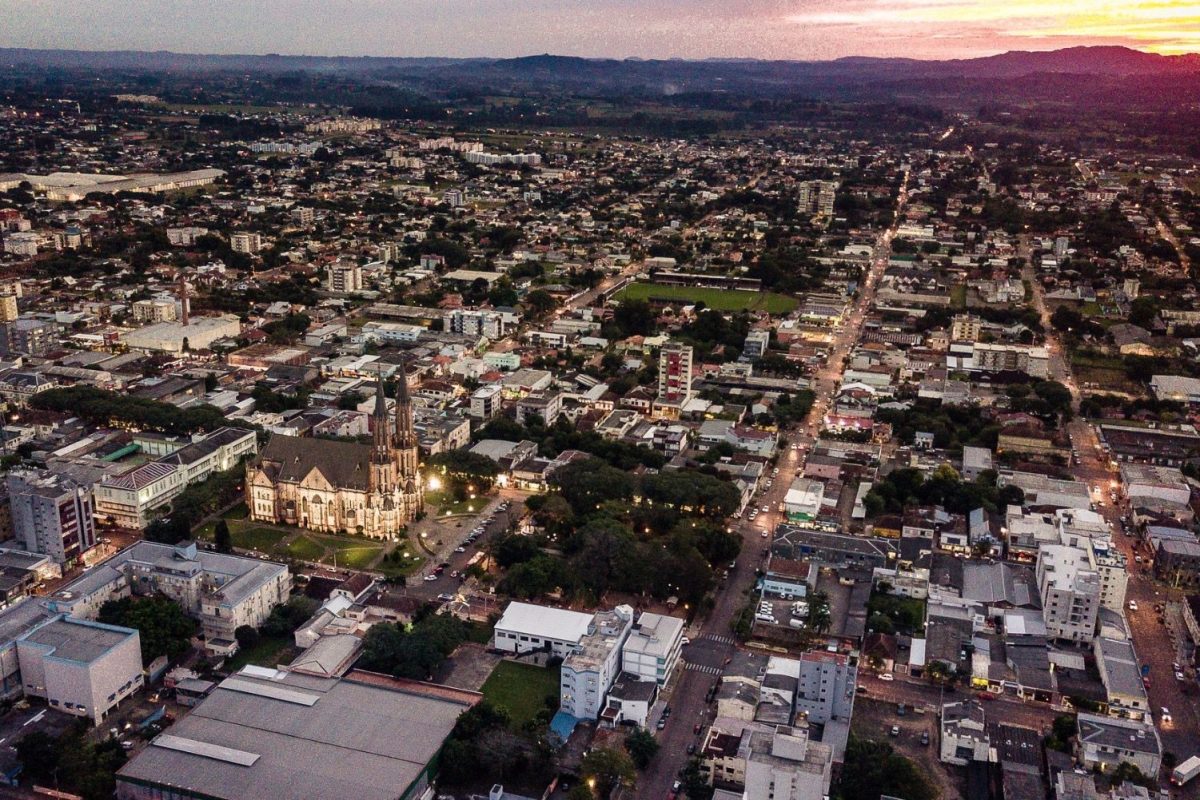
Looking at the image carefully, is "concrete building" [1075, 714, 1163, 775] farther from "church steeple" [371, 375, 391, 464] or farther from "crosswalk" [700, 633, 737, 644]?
"church steeple" [371, 375, 391, 464]

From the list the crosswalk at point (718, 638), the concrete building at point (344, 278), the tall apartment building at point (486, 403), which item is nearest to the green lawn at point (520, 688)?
the crosswalk at point (718, 638)

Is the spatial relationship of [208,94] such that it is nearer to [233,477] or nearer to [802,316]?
[802,316]

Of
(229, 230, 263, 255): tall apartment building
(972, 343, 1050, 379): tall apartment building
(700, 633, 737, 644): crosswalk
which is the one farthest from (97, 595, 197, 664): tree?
(229, 230, 263, 255): tall apartment building

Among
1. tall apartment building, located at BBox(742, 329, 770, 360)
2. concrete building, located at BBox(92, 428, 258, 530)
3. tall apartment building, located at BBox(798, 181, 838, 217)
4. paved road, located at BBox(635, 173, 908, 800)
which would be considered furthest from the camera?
tall apartment building, located at BBox(798, 181, 838, 217)

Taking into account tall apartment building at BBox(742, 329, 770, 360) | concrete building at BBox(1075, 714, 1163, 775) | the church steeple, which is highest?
the church steeple

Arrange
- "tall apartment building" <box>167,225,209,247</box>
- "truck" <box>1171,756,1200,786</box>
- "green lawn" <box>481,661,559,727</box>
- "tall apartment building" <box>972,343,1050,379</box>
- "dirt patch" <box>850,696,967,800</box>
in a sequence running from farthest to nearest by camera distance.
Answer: "tall apartment building" <box>167,225,209,247</box>, "tall apartment building" <box>972,343,1050,379</box>, "green lawn" <box>481,661,559,727</box>, "truck" <box>1171,756,1200,786</box>, "dirt patch" <box>850,696,967,800</box>

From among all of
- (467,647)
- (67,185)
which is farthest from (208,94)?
(467,647)

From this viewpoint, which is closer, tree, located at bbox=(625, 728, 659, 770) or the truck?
tree, located at bbox=(625, 728, 659, 770)

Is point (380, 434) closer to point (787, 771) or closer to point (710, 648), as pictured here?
point (710, 648)
